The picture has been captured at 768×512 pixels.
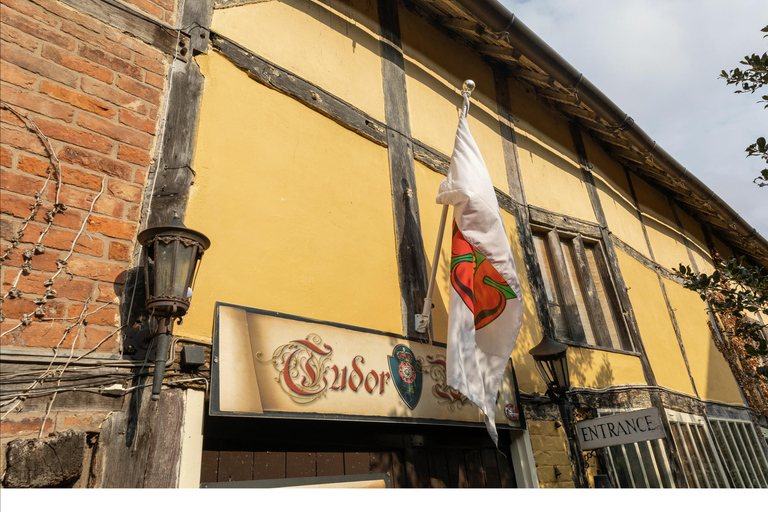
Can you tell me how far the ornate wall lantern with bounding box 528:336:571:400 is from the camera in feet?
14.5

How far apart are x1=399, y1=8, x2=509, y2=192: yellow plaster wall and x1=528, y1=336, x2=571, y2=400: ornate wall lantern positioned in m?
1.98

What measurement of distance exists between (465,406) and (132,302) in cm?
243

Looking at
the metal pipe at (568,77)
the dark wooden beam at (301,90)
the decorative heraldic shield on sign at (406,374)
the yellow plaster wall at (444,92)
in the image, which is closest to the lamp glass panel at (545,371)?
the decorative heraldic shield on sign at (406,374)

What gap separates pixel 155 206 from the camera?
9.37 ft

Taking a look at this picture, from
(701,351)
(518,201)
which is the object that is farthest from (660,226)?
(518,201)

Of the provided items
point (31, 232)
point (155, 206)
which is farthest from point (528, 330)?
point (31, 232)

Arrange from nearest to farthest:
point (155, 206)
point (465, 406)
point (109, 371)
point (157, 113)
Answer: point (109, 371) → point (155, 206) → point (157, 113) → point (465, 406)

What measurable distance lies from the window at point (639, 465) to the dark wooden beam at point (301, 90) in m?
3.57

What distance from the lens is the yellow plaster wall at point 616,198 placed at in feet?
24.6

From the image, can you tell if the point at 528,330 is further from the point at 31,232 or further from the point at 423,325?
the point at 31,232

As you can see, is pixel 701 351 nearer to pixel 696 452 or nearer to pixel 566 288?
pixel 696 452

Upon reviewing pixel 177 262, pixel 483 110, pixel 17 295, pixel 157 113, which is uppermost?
pixel 483 110

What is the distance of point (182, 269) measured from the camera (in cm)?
246

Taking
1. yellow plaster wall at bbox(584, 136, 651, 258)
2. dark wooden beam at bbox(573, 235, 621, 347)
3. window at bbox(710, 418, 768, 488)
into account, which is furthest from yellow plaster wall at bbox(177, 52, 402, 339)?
window at bbox(710, 418, 768, 488)
